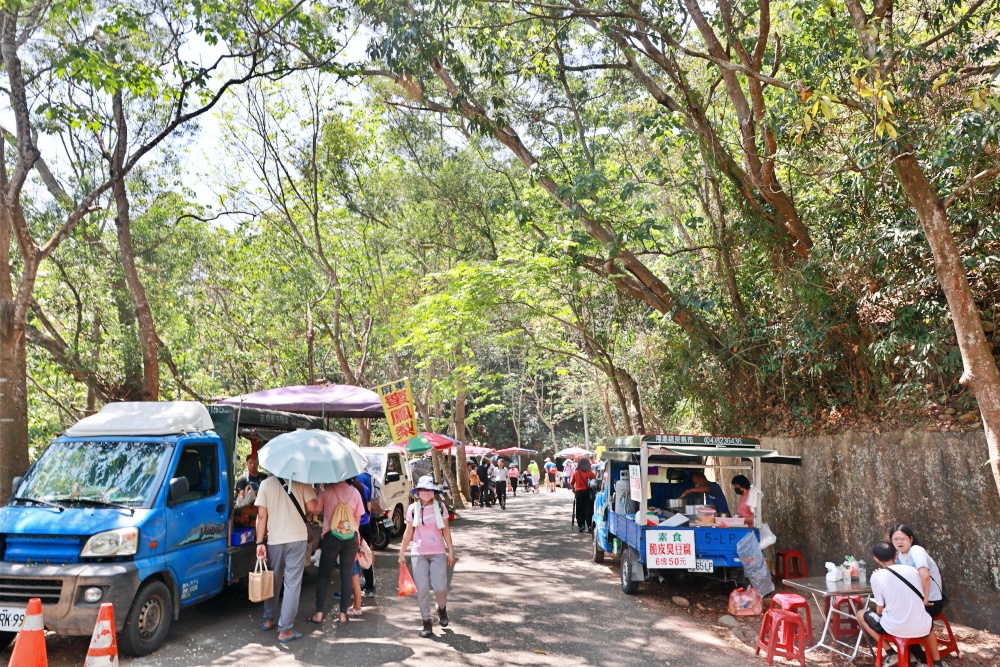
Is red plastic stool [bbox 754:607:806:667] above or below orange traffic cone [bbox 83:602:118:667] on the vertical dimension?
below

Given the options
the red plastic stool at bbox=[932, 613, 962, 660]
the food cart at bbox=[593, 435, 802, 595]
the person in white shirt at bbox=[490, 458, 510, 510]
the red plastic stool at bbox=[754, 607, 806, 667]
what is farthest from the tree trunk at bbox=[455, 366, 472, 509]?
the red plastic stool at bbox=[932, 613, 962, 660]

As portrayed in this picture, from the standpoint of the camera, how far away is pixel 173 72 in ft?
37.7

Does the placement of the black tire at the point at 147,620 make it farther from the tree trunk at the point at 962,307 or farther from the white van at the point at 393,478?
the white van at the point at 393,478

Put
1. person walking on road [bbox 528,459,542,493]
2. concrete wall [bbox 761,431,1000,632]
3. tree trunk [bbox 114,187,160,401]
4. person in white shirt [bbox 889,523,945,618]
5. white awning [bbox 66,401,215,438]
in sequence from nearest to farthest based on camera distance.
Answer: person in white shirt [bbox 889,523,945,618] → concrete wall [bbox 761,431,1000,632] → white awning [bbox 66,401,215,438] → tree trunk [bbox 114,187,160,401] → person walking on road [bbox 528,459,542,493]

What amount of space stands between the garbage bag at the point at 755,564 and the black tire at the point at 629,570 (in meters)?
1.30

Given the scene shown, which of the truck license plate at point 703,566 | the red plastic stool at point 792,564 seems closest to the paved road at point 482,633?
the truck license plate at point 703,566

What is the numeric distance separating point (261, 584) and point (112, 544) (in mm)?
1370

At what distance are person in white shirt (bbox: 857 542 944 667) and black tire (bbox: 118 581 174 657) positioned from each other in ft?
20.5

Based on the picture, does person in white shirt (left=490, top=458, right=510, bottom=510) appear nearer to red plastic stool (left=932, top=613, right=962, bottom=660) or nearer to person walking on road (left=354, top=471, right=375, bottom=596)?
person walking on road (left=354, top=471, right=375, bottom=596)

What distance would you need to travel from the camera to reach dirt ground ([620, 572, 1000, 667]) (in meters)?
6.89

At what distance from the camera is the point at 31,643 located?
514cm

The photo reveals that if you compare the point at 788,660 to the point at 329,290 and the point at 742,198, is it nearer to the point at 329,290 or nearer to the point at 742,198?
the point at 742,198

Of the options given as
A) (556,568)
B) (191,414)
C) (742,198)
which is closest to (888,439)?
(742,198)

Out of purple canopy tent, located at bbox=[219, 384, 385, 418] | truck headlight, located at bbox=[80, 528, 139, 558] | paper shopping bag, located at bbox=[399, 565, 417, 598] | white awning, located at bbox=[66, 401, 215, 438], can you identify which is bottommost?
paper shopping bag, located at bbox=[399, 565, 417, 598]
